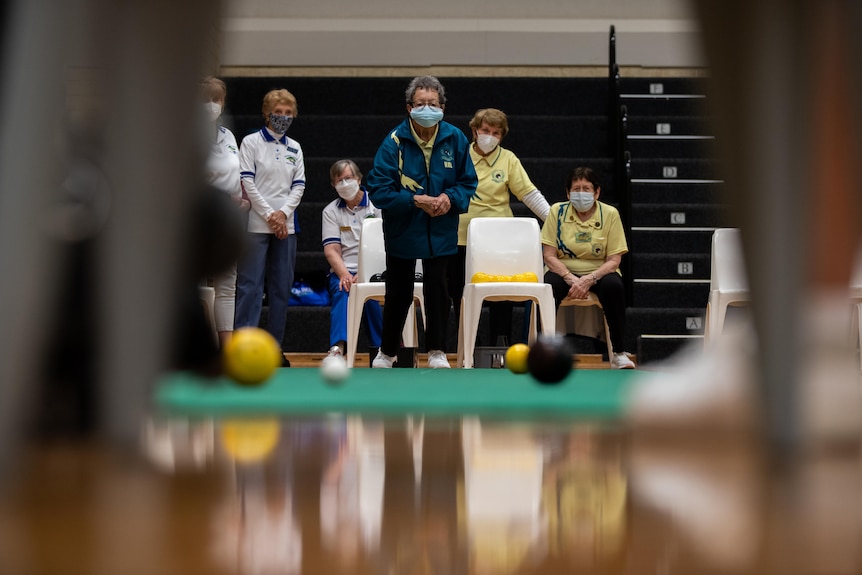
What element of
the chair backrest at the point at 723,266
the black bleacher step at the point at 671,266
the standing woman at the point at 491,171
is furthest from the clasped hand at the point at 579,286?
the black bleacher step at the point at 671,266

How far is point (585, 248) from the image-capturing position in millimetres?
4426

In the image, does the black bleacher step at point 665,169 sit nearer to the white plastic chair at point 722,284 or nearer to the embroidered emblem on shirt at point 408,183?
the white plastic chair at point 722,284

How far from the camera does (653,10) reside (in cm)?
808

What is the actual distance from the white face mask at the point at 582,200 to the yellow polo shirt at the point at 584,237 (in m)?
0.04

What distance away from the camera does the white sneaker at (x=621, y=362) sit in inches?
161

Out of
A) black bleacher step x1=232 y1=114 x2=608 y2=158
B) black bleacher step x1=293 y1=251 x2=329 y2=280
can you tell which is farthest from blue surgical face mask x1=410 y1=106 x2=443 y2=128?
black bleacher step x1=232 y1=114 x2=608 y2=158

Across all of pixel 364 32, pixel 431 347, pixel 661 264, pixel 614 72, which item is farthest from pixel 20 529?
pixel 364 32

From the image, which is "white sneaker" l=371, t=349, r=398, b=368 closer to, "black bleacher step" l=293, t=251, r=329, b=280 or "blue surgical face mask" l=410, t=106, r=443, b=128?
"blue surgical face mask" l=410, t=106, r=443, b=128

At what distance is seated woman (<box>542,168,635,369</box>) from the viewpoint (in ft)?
14.1

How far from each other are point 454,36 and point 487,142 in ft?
12.6

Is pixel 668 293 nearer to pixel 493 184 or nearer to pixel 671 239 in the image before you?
pixel 671 239

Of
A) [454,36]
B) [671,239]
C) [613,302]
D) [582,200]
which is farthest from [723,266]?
[454,36]

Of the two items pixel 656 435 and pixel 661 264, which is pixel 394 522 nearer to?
pixel 656 435

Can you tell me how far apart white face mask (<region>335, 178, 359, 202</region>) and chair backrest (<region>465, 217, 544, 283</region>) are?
769 mm
